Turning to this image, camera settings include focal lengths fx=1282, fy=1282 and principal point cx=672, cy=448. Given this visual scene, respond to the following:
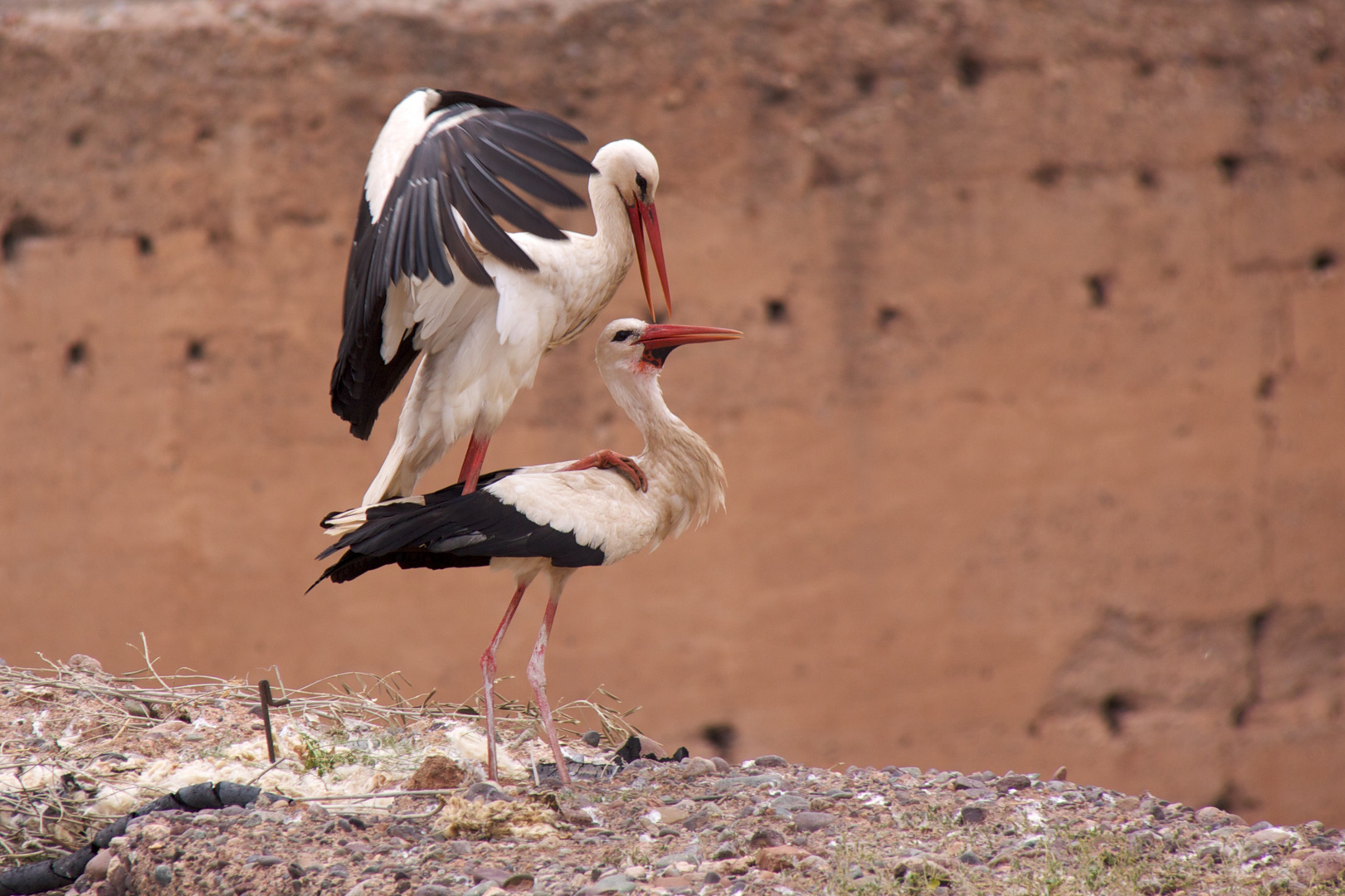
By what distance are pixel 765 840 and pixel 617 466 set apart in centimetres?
103

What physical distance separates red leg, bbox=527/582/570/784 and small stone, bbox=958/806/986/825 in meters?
0.93

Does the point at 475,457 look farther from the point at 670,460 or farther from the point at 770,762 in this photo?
the point at 770,762

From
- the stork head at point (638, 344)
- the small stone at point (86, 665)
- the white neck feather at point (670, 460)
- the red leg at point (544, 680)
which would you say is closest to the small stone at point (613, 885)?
the red leg at point (544, 680)

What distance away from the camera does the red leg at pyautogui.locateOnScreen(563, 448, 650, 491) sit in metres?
3.26

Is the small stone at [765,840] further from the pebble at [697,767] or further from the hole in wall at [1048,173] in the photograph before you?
the hole in wall at [1048,173]

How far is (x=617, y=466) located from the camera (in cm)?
328

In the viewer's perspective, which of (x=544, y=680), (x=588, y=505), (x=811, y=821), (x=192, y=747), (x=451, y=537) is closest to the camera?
(x=811, y=821)

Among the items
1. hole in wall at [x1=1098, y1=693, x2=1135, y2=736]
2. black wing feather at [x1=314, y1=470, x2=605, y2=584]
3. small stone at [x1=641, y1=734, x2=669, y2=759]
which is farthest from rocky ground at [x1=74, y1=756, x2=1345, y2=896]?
hole in wall at [x1=1098, y1=693, x2=1135, y2=736]

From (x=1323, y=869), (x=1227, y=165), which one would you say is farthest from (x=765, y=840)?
(x=1227, y=165)

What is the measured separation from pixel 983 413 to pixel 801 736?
1.99 m

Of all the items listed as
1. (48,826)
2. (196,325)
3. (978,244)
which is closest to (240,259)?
(196,325)

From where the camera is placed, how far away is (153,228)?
698cm

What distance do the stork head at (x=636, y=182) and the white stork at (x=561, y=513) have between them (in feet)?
0.60

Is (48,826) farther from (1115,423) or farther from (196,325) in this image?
(1115,423)
